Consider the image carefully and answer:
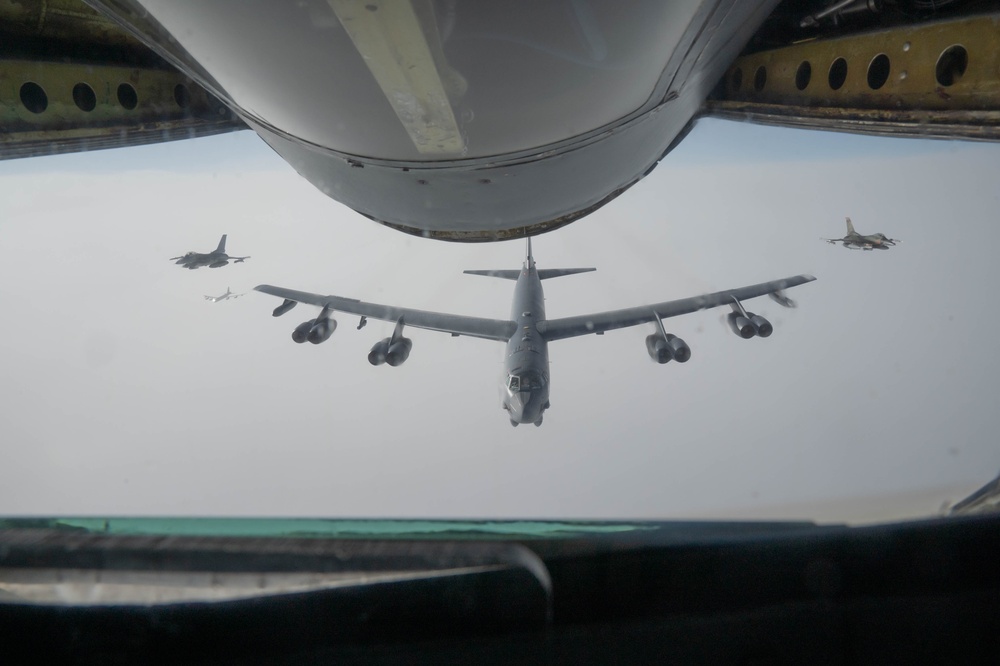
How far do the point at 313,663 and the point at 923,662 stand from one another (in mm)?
1178

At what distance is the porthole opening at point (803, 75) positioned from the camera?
3.19 meters

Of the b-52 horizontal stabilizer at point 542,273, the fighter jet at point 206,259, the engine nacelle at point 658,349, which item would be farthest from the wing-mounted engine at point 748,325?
the fighter jet at point 206,259

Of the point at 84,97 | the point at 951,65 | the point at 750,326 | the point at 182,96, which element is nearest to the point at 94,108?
the point at 84,97

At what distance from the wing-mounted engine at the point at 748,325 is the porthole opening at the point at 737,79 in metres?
4.99

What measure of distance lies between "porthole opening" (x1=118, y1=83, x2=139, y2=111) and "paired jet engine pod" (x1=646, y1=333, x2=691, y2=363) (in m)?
7.59

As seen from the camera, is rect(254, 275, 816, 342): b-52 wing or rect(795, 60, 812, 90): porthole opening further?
rect(254, 275, 816, 342): b-52 wing

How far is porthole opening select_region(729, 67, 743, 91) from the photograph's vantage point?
356 centimetres

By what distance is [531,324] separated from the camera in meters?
12.4

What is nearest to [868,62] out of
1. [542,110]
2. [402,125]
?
[542,110]

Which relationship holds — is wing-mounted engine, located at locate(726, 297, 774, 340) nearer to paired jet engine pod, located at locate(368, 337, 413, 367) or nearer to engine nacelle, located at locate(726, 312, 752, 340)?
engine nacelle, located at locate(726, 312, 752, 340)

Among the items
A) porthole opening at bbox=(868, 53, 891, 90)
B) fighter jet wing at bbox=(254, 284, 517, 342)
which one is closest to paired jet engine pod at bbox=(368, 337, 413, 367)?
fighter jet wing at bbox=(254, 284, 517, 342)

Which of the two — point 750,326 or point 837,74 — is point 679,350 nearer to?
point 750,326

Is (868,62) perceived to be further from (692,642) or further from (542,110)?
(692,642)

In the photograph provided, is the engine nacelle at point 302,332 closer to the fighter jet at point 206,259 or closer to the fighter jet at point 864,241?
the fighter jet at point 206,259
